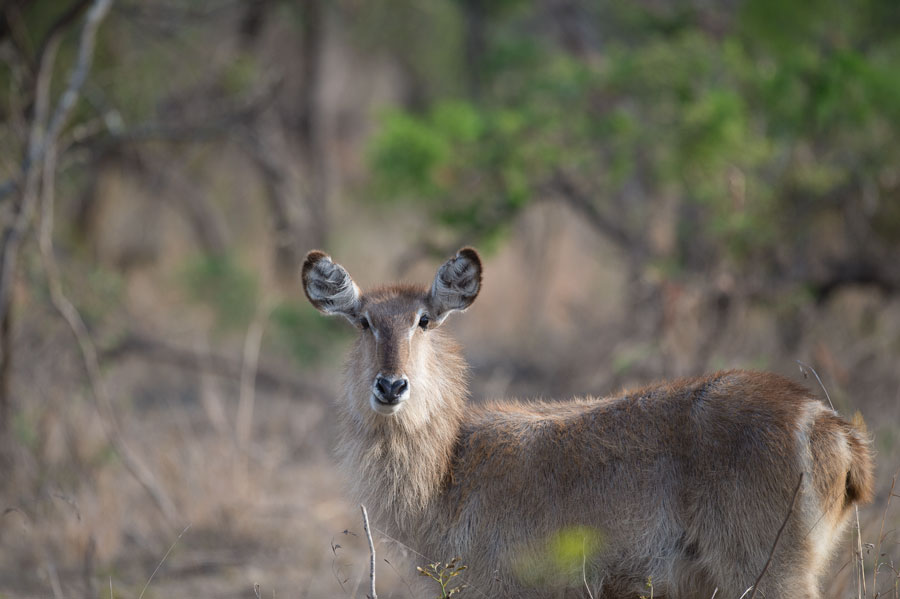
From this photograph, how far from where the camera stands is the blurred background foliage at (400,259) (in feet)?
26.5

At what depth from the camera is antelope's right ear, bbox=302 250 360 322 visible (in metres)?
5.22

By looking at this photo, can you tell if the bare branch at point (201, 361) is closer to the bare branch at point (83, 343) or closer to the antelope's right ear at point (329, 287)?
the bare branch at point (83, 343)

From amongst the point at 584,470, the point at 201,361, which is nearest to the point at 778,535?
the point at 584,470

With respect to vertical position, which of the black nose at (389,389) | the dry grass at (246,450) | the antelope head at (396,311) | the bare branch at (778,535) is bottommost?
the dry grass at (246,450)

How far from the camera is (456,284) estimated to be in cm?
520

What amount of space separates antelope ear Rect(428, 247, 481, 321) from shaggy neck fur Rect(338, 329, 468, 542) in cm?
19

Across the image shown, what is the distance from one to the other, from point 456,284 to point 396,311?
14.8 inches

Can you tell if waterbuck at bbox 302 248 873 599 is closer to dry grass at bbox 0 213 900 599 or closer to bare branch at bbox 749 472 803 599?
bare branch at bbox 749 472 803 599

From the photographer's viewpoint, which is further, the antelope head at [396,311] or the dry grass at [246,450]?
the dry grass at [246,450]

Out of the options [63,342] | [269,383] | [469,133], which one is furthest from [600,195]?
[63,342]

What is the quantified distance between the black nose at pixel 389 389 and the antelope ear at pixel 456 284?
65 cm

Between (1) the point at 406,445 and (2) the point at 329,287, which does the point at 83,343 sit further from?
(1) the point at 406,445

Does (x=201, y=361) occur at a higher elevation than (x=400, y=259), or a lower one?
lower

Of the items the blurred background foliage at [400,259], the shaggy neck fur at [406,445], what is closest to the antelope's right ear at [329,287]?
the shaggy neck fur at [406,445]
